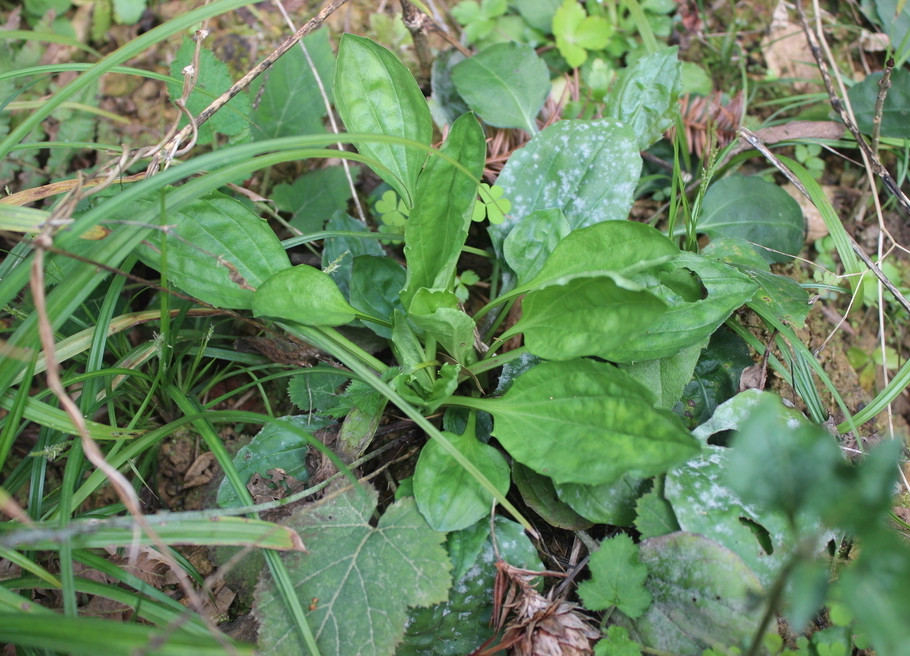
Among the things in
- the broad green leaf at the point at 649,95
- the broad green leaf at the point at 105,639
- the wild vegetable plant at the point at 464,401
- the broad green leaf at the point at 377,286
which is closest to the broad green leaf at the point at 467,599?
the wild vegetable plant at the point at 464,401

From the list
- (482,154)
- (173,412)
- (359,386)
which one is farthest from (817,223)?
(173,412)

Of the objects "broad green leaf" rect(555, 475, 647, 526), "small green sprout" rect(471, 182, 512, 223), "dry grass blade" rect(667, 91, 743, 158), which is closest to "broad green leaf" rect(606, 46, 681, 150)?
"dry grass blade" rect(667, 91, 743, 158)

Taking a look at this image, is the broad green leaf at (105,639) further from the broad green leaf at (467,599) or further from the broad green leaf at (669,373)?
the broad green leaf at (669,373)

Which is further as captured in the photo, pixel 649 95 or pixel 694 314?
pixel 649 95

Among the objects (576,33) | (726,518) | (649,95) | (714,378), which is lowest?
(726,518)

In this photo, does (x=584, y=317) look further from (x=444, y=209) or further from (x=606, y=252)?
(x=444, y=209)

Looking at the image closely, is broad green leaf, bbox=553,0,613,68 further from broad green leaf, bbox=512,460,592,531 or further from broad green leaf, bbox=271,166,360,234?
broad green leaf, bbox=512,460,592,531

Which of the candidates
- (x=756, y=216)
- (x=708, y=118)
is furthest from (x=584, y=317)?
(x=708, y=118)
